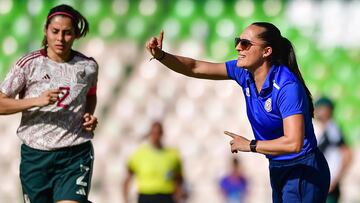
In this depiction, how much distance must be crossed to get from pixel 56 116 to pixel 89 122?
0.79 feet

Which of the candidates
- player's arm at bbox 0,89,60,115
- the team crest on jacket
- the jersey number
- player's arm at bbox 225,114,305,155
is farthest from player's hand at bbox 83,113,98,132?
the team crest on jacket

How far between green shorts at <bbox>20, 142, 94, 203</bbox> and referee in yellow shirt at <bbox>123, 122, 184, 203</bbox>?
351cm

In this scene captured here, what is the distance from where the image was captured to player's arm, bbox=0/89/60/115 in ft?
19.7

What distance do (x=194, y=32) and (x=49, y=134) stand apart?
7.10 m

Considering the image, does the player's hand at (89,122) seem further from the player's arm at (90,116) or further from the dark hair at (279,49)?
the dark hair at (279,49)

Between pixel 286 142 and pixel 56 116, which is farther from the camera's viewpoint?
pixel 56 116

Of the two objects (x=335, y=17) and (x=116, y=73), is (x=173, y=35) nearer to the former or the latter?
(x=116, y=73)

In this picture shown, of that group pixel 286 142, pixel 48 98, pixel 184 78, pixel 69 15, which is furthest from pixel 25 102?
pixel 184 78

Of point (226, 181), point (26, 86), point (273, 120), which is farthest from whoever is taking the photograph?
point (226, 181)

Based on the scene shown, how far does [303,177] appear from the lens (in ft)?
19.9

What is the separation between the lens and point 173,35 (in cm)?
1328

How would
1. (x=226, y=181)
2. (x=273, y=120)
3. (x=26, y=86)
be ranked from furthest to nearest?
(x=226, y=181), (x=26, y=86), (x=273, y=120)

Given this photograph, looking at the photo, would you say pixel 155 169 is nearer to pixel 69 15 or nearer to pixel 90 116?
Answer: pixel 90 116

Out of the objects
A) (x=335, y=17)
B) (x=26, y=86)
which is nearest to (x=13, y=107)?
(x=26, y=86)
